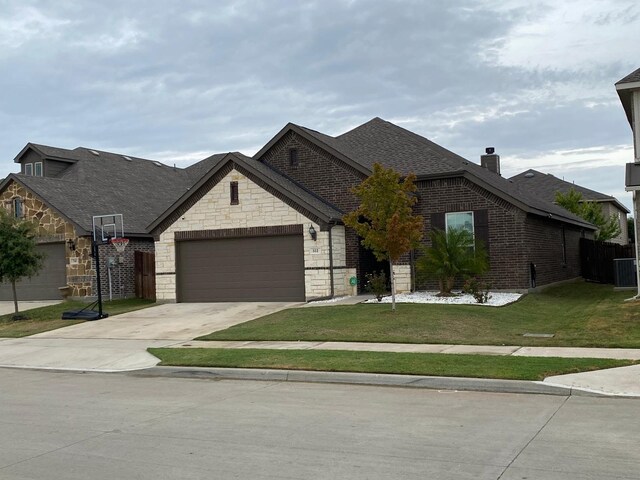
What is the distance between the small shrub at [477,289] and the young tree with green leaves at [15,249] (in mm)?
14248

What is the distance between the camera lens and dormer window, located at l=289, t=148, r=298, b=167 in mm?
25453

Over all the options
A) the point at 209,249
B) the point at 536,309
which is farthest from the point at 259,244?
the point at 536,309

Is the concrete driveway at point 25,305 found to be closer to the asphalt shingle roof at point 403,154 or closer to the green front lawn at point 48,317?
the green front lawn at point 48,317

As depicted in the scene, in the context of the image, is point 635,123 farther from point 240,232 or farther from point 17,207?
point 17,207

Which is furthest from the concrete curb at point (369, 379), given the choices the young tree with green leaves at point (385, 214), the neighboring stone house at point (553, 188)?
the neighboring stone house at point (553, 188)

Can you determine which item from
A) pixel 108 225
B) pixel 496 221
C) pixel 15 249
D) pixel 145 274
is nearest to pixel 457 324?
pixel 496 221

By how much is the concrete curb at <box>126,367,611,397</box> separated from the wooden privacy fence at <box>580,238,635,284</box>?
21206 millimetres

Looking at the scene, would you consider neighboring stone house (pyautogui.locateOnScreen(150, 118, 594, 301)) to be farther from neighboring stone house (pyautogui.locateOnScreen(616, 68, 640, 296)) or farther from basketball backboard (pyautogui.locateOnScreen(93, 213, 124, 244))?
neighboring stone house (pyautogui.locateOnScreen(616, 68, 640, 296))

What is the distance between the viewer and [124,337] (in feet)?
58.4

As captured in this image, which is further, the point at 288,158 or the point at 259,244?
the point at 288,158

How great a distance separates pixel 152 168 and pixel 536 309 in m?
24.6

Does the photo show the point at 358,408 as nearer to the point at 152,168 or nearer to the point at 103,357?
the point at 103,357

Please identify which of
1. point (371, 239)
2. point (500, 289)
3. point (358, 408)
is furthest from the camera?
point (500, 289)

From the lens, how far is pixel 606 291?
24.7 meters
